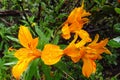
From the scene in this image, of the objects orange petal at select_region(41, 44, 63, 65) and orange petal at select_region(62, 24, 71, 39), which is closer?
orange petal at select_region(41, 44, 63, 65)

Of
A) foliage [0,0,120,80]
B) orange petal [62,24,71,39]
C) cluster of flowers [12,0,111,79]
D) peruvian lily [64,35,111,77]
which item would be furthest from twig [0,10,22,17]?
peruvian lily [64,35,111,77]

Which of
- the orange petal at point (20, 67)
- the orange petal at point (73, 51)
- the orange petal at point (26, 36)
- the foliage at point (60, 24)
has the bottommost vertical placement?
the foliage at point (60, 24)

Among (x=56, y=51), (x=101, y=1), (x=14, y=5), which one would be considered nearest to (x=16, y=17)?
(x=14, y=5)

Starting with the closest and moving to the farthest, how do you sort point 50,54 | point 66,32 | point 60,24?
point 50,54
point 66,32
point 60,24

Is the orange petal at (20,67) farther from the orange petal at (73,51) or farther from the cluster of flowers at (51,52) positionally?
the orange petal at (73,51)

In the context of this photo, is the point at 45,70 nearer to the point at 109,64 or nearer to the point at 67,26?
the point at 67,26

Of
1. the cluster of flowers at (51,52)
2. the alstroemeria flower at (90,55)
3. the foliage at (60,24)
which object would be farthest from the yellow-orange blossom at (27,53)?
the foliage at (60,24)

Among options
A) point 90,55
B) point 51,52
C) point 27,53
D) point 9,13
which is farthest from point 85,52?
point 9,13

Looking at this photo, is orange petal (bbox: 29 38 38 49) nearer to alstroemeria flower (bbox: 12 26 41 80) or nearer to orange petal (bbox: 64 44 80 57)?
alstroemeria flower (bbox: 12 26 41 80)

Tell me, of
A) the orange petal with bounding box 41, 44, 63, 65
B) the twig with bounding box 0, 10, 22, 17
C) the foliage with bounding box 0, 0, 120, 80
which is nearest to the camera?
the orange petal with bounding box 41, 44, 63, 65

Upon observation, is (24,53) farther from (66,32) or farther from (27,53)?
(66,32)

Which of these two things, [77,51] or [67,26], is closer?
[77,51]
